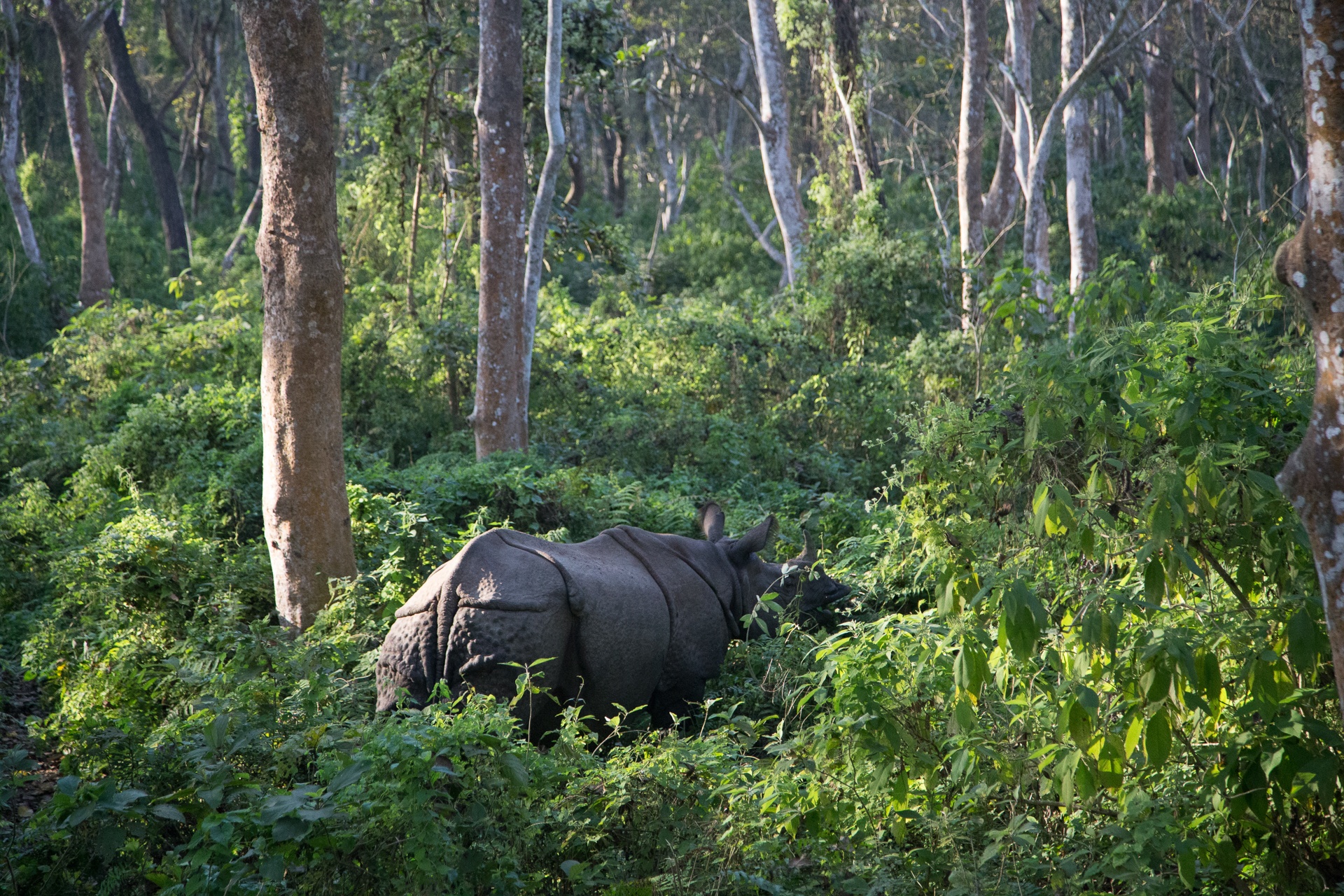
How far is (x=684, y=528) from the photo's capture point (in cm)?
738

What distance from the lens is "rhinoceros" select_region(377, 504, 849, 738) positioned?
4582 millimetres

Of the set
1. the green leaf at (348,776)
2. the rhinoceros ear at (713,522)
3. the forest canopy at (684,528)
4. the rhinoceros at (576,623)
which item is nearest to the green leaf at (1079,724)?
the forest canopy at (684,528)

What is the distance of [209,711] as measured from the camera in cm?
428

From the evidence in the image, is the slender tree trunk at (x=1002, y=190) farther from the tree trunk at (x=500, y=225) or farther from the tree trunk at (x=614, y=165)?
the tree trunk at (x=614, y=165)

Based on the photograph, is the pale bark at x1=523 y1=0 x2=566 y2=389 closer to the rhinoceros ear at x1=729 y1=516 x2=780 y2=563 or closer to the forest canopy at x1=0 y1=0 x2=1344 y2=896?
the forest canopy at x1=0 y1=0 x2=1344 y2=896

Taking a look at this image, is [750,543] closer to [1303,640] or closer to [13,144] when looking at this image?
[1303,640]

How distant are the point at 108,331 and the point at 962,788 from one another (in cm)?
1137

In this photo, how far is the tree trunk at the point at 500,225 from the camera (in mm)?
9219

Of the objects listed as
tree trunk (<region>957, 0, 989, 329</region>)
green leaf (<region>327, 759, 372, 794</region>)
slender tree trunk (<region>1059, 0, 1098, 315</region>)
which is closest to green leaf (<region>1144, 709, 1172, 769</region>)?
green leaf (<region>327, 759, 372, 794</region>)

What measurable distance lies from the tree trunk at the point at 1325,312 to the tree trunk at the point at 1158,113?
61.3 feet

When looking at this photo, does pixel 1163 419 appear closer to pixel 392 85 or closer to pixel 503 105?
pixel 503 105

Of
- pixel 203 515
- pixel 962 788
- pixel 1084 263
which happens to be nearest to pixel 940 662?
pixel 962 788

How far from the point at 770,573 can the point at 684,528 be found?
4.09 ft

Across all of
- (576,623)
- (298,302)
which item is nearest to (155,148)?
(298,302)
